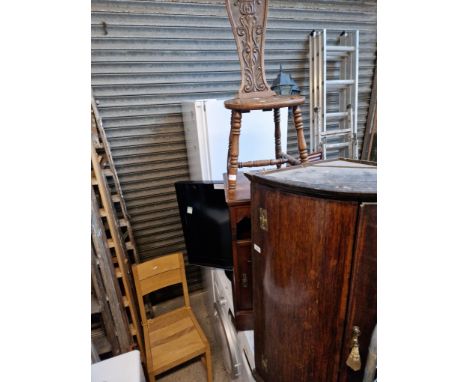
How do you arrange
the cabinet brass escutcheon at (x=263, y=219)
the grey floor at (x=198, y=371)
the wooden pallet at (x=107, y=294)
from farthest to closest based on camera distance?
the grey floor at (x=198, y=371)
the wooden pallet at (x=107, y=294)
the cabinet brass escutcheon at (x=263, y=219)

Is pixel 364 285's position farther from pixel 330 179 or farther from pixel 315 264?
pixel 330 179

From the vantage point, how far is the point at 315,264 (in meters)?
0.68

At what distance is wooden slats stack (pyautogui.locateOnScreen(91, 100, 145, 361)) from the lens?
5.41 feet

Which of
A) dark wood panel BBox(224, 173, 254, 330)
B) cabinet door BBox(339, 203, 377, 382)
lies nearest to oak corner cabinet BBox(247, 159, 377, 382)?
cabinet door BBox(339, 203, 377, 382)

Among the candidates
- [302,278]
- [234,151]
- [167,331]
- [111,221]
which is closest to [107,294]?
[111,221]

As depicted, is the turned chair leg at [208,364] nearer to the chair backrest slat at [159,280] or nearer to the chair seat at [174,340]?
the chair seat at [174,340]

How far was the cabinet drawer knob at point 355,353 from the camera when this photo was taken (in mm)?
652

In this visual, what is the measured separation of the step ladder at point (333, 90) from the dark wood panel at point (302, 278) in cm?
203

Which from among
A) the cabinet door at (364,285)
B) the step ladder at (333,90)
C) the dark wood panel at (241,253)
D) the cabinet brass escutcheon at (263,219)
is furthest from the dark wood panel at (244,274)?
the step ladder at (333,90)

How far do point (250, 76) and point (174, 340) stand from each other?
180 centimetres
